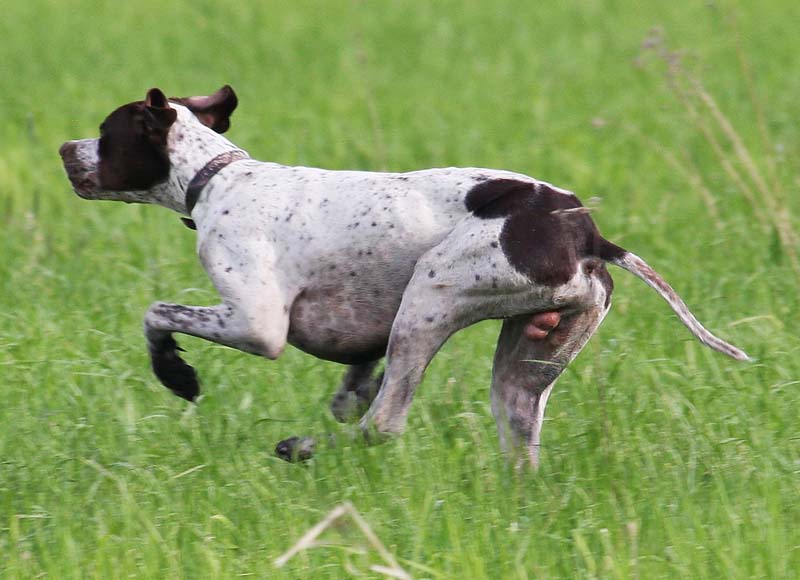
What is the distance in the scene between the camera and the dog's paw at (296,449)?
16.4ft

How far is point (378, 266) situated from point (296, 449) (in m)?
0.71

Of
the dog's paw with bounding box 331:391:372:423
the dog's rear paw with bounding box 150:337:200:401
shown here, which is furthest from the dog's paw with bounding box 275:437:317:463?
the dog's rear paw with bounding box 150:337:200:401

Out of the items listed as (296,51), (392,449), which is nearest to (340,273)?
(392,449)

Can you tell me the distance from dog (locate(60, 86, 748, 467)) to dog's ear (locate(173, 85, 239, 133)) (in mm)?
147

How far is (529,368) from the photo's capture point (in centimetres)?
486

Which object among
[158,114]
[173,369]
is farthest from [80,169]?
[173,369]

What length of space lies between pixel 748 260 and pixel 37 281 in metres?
3.63

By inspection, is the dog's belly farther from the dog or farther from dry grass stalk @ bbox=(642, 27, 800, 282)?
dry grass stalk @ bbox=(642, 27, 800, 282)

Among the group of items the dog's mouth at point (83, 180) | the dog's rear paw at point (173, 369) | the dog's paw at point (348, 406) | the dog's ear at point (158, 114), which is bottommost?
the dog's paw at point (348, 406)

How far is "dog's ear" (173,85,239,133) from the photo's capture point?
211 inches

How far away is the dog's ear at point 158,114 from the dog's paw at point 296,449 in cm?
115

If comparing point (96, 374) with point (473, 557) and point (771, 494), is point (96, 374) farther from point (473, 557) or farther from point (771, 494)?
point (771, 494)

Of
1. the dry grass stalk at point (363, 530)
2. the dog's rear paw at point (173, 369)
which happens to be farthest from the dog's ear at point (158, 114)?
the dry grass stalk at point (363, 530)

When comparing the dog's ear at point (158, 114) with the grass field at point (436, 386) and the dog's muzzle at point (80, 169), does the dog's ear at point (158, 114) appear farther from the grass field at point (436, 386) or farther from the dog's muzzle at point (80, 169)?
the grass field at point (436, 386)
